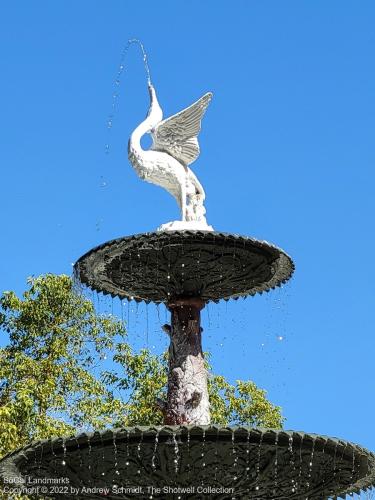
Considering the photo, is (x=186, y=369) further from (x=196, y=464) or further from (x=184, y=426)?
(x=184, y=426)

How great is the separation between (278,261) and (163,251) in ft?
5.54

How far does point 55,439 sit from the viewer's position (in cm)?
960

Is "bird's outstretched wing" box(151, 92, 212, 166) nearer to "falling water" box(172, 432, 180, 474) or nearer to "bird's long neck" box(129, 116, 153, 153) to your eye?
"bird's long neck" box(129, 116, 153, 153)

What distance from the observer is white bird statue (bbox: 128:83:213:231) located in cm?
1291

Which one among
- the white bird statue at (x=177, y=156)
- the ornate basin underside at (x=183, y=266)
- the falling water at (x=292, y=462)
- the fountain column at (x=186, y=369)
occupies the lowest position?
the falling water at (x=292, y=462)

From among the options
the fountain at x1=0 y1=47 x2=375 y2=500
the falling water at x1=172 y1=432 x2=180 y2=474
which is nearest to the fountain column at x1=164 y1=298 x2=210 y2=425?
the fountain at x1=0 y1=47 x2=375 y2=500

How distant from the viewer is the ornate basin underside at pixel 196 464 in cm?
951

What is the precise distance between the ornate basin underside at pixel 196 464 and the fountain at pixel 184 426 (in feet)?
0.04

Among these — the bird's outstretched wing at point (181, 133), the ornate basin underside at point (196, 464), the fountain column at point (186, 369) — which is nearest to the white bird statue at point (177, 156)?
the bird's outstretched wing at point (181, 133)

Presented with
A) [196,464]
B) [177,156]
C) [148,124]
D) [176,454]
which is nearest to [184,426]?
[176,454]

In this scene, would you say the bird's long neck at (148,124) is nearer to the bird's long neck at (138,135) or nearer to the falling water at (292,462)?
the bird's long neck at (138,135)

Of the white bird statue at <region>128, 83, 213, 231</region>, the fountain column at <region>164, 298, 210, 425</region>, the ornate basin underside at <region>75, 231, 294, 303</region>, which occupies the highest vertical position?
the white bird statue at <region>128, 83, 213, 231</region>

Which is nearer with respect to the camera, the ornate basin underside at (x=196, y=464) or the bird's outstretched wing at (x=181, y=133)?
the ornate basin underside at (x=196, y=464)

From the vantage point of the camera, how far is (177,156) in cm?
1320
